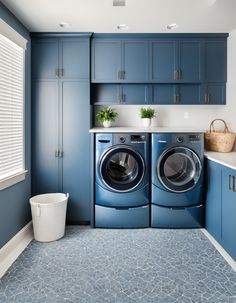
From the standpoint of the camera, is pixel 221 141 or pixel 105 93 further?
pixel 105 93

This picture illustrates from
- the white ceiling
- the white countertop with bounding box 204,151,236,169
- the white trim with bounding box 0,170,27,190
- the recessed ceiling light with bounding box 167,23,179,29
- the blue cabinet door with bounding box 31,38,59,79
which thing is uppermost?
the recessed ceiling light with bounding box 167,23,179,29

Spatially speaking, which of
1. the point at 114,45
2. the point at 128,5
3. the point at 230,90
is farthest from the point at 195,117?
the point at 128,5

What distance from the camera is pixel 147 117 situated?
3854 millimetres

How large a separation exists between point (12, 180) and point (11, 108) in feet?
2.47

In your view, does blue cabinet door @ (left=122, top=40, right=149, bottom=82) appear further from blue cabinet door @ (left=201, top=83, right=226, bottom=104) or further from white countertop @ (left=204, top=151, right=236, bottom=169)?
white countertop @ (left=204, top=151, right=236, bottom=169)

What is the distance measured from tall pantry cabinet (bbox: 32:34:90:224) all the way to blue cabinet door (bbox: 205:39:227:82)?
160 centimetres

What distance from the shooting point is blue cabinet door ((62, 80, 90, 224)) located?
3527mm

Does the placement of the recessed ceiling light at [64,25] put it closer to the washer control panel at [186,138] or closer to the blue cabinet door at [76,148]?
the blue cabinet door at [76,148]

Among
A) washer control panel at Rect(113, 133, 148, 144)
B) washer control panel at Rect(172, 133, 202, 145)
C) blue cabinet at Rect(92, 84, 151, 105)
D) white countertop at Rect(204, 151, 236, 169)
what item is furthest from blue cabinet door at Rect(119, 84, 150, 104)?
white countertop at Rect(204, 151, 236, 169)

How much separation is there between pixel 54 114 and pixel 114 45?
1.21 meters

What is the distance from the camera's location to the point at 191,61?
3666mm

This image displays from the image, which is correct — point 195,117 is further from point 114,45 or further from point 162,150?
point 114,45

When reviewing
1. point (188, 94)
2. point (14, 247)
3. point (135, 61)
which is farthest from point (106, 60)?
point (14, 247)

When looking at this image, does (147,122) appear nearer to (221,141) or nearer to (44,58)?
(221,141)
